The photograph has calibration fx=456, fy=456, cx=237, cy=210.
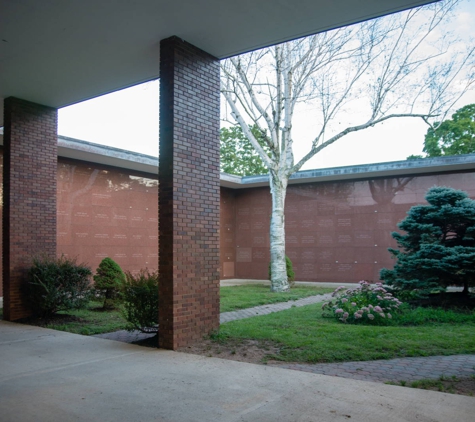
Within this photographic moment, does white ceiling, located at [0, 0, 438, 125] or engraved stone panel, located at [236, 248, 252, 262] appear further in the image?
engraved stone panel, located at [236, 248, 252, 262]

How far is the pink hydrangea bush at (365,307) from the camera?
886 cm

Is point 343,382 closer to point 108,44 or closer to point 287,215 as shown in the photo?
point 108,44

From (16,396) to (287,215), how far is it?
16.3 m

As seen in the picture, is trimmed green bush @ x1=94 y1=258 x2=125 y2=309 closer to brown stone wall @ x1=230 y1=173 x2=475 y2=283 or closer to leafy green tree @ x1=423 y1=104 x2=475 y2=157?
brown stone wall @ x1=230 y1=173 x2=475 y2=283

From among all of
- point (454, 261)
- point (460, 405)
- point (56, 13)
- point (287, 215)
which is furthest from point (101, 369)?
point (287, 215)

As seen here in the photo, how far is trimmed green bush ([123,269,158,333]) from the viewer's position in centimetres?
730

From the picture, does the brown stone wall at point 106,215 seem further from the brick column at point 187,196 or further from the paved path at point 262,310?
the brick column at point 187,196

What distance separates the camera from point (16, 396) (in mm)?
4715

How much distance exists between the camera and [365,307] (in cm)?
895

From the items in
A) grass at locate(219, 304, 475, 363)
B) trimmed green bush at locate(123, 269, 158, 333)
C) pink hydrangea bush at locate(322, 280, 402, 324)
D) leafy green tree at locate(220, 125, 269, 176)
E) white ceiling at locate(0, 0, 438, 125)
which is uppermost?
leafy green tree at locate(220, 125, 269, 176)

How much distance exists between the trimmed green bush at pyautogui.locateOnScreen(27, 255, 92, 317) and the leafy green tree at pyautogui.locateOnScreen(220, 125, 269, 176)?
30168 mm

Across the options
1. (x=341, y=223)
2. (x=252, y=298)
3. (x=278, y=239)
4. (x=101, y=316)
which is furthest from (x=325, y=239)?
(x=101, y=316)

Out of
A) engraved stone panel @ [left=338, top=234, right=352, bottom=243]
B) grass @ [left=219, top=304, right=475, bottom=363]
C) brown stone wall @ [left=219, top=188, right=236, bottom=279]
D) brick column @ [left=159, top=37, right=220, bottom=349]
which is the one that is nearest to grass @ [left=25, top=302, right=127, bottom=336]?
brick column @ [left=159, top=37, right=220, bottom=349]

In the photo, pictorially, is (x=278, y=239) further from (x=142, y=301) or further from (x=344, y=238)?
(x=142, y=301)
